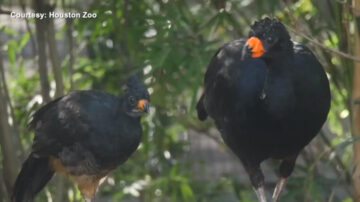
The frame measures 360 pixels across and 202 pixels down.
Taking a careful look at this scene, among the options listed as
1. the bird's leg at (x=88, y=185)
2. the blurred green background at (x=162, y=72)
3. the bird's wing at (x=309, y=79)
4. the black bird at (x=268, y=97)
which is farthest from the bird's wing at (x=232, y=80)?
the bird's leg at (x=88, y=185)

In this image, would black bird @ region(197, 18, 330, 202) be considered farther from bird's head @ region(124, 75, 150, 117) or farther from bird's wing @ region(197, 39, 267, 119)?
bird's head @ region(124, 75, 150, 117)

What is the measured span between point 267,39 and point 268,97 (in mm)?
214

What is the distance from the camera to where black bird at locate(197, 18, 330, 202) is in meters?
2.85

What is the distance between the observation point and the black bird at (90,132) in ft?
10.9

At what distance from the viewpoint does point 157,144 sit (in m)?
4.80

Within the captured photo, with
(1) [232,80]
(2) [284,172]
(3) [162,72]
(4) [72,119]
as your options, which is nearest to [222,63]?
(1) [232,80]

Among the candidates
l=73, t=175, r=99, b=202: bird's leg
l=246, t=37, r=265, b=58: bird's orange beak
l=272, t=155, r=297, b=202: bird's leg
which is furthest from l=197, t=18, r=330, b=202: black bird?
l=73, t=175, r=99, b=202: bird's leg

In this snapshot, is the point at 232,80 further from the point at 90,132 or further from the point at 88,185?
the point at 88,185

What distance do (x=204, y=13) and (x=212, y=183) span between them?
3.18 feet

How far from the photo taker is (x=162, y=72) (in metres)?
4.11

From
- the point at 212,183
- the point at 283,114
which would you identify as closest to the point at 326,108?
the point at 283,114

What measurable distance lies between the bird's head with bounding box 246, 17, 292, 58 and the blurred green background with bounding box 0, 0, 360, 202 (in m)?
0.54

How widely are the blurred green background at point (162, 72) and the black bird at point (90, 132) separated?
37cm

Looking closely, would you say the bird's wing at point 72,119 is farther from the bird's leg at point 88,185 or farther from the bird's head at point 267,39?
the bird's head at point 267,39
